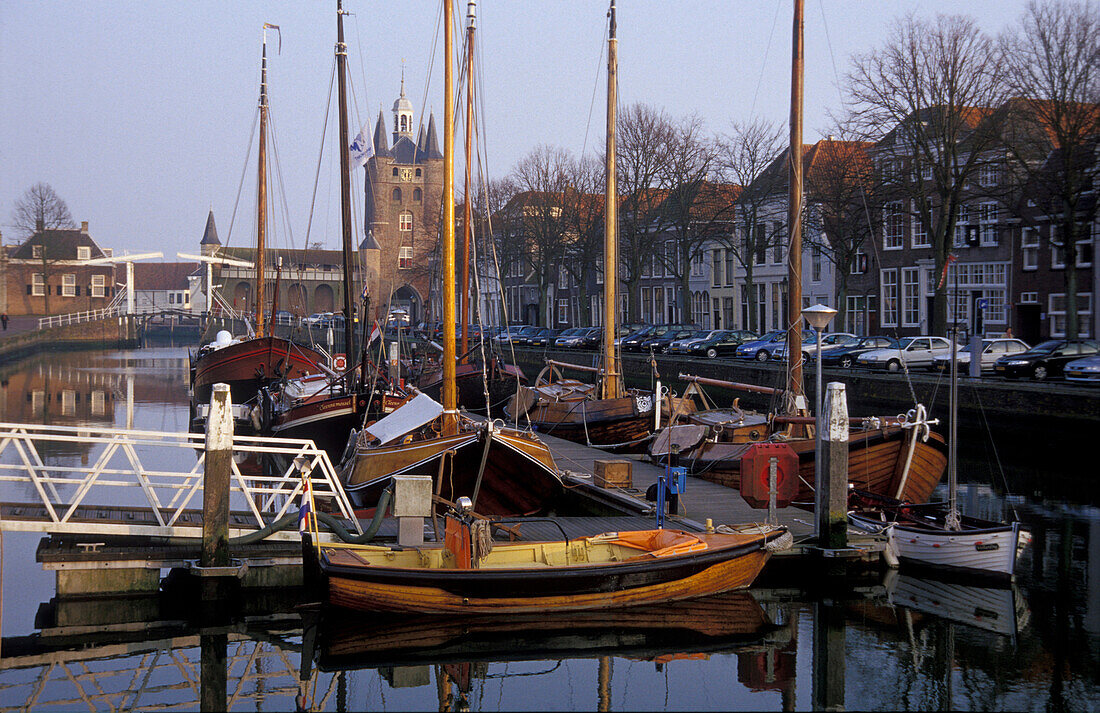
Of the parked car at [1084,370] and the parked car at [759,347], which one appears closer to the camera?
the parked car at [1084,370]

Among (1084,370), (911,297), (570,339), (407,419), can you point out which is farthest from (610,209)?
(570,339)

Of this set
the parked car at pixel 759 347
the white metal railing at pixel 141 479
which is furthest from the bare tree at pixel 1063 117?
the white metal railing at pixel 141 479

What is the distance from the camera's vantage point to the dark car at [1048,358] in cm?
2948

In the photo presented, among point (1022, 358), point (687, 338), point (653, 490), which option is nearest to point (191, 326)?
point (687, 338)

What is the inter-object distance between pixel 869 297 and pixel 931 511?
36.6m

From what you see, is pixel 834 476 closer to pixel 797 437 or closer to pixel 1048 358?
pixel 797 437

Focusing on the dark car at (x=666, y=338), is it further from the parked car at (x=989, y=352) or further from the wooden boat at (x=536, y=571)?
the wooden boat at (x=536, y=571)

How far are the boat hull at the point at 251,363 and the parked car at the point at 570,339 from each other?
19.9 metres

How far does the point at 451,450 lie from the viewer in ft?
49.6

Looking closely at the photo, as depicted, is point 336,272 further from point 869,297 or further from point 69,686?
point 69,686

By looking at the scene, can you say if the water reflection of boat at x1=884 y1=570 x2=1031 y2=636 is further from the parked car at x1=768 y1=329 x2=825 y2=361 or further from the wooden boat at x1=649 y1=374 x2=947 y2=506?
the parked car at x1=768 y1=329 x2=825 y2=361

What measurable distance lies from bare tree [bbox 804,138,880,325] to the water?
22.5 meters

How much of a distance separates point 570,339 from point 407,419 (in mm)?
39619

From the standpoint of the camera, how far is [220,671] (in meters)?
10.7
